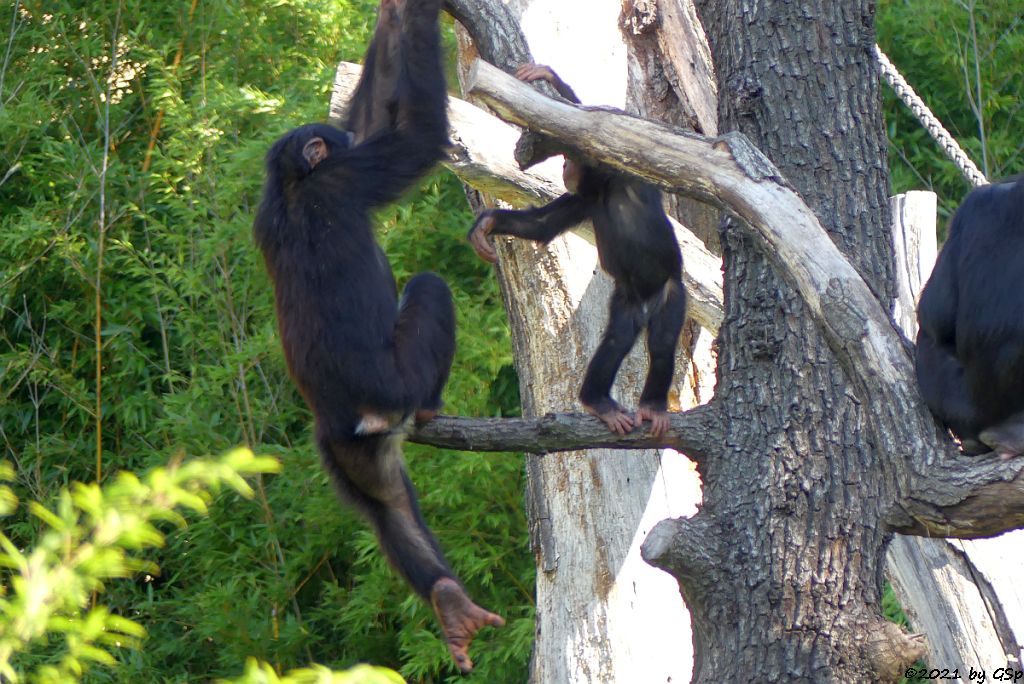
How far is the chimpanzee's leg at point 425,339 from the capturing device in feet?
12.0

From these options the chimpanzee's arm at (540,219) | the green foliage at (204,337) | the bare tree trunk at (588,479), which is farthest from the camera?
the green foliage at (204,337)

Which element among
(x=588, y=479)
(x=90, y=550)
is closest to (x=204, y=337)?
(x=588, y=479)

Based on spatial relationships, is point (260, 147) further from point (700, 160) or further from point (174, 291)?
point (700, 160)

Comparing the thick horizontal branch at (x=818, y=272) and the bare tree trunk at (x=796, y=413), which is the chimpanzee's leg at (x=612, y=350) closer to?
the bare tree trunk at (x=796, y=413)

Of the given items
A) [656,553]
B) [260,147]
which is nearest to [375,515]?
[656,553]

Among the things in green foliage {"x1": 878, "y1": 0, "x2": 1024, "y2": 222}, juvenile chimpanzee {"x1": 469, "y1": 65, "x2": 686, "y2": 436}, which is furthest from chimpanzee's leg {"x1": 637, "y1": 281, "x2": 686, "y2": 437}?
green foliage {"x1": 878, "y1": 0, "x2": 1024, "y2": 222}

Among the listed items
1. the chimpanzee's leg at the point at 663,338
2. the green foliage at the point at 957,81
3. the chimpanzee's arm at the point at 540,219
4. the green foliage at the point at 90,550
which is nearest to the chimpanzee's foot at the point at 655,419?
the chimpanzee's leg at the point at 663,338

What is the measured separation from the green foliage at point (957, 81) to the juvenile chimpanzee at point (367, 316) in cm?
402

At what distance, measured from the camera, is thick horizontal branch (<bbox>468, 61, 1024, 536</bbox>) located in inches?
110

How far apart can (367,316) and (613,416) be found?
841 millimetres

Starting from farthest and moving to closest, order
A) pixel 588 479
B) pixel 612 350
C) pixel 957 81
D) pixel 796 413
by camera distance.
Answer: pixel 957 81 → pixel 588 479 → pixel 612 350 → pixel 796 413

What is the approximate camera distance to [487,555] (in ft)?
20.6

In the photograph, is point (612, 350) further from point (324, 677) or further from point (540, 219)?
point (324, 677)

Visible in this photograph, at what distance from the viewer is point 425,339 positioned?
3732 mm
